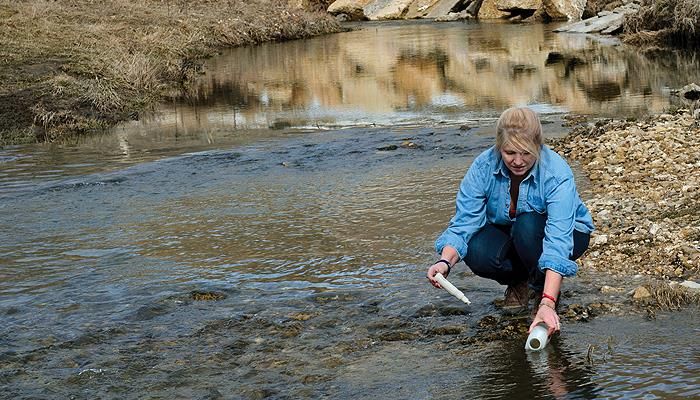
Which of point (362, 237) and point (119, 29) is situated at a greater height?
point (119, 29)

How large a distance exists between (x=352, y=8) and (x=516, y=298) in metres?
45.7

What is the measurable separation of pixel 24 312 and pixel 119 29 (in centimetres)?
2339

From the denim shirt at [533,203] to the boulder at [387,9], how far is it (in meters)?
44.4

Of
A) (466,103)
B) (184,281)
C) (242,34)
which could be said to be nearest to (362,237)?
(184,281)

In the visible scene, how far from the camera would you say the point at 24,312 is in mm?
6668

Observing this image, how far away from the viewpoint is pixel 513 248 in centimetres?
554

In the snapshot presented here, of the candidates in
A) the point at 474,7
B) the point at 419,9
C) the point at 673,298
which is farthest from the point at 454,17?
the point at 673,298

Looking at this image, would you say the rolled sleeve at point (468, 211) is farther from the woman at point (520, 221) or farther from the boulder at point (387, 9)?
the boulder at point (387, 9)

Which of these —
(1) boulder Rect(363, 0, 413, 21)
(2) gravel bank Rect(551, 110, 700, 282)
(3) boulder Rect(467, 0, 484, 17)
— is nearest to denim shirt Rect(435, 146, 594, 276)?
(2) gravel bank Rect(551, 110, 700, 282)

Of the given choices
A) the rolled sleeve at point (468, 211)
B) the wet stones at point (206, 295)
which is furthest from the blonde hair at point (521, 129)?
the wet stones at point (206, 295)

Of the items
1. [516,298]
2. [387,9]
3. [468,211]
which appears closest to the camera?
[468,211]

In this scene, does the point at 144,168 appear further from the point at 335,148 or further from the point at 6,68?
the point at 6,68

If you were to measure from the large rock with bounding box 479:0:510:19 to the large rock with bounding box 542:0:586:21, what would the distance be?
331 cm

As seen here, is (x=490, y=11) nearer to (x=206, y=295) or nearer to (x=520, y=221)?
(x=206, y=295)
